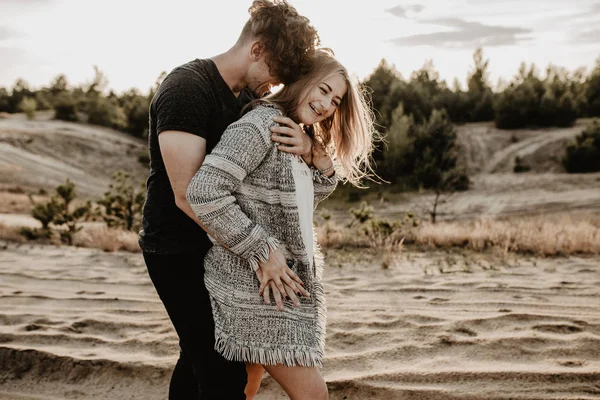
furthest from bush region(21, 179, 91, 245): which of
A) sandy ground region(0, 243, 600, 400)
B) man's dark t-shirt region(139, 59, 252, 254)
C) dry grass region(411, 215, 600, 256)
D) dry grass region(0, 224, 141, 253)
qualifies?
man's dark t-shirt region(139, 59, 252, 254)

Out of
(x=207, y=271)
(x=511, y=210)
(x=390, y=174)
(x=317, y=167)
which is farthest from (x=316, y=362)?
(x=390, y=174)

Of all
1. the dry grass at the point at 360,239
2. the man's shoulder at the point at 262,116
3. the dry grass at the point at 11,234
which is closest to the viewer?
the man's shoulder at the point at 262,116

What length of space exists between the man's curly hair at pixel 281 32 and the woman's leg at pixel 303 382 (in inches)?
42.3

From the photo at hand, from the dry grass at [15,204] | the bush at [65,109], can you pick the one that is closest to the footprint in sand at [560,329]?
the dry grass at [15,204]

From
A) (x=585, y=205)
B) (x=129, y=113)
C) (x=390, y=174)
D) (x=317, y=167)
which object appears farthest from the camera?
(x=129, y=113)

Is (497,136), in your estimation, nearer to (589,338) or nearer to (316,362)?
(589,338)

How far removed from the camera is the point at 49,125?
29.7m

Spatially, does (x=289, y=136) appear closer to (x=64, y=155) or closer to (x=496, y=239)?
(x=496, y=239)

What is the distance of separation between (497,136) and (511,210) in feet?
40.8

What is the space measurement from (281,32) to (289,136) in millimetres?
372

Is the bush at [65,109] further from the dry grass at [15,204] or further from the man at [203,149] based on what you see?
the man at [203,149]

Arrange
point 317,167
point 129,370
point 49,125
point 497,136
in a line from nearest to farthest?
point 317,167 < point 129,370 < point 497,136 < point 49,125

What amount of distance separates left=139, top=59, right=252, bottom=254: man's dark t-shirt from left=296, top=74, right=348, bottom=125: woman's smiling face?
0.25 metres

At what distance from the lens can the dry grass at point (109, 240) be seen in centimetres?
717
